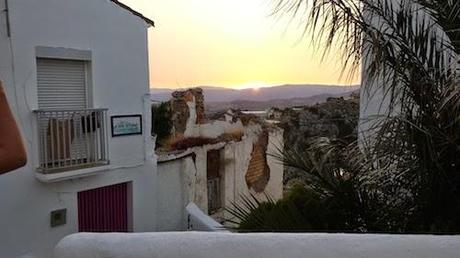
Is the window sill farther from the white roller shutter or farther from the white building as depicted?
the white roller shutter

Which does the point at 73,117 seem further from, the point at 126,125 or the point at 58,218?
the point at 58,218

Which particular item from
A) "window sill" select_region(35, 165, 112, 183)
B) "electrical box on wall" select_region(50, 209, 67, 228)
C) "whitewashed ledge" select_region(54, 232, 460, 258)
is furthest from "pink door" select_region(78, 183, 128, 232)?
"whitewashed ledge" select_region(54, 232, 460, 258)

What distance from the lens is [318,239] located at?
2.23m

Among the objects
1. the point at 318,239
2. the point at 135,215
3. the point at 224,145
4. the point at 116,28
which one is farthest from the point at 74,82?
the point at 318,239

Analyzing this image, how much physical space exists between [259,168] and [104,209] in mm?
7902

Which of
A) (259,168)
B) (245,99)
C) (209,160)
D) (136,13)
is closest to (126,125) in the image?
(136,13)

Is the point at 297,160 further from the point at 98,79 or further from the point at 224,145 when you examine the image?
the point at 224,145

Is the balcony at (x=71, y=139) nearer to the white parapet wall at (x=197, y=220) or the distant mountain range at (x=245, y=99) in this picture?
the white parapet wall at (x=197, y=220)

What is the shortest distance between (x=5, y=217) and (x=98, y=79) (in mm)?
3398

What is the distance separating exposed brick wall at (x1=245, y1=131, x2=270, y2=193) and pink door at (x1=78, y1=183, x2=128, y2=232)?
5.91m

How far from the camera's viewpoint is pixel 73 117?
10367 millimetres

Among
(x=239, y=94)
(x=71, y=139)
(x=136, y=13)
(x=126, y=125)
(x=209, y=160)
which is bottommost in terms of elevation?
(x=209, y=160)

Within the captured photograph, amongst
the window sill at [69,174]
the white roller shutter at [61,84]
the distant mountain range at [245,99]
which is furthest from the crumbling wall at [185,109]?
the white roller shutter at [61,84]

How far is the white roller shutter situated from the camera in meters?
10.0
